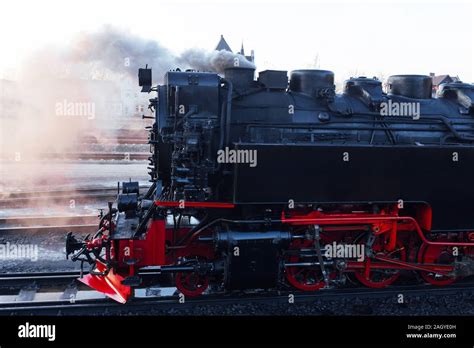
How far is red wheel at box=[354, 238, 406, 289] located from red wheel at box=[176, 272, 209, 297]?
2.35 meters

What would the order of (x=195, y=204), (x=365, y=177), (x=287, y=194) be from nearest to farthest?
(x=195, y=204), (x=287, y=194), (x=365, y=177)

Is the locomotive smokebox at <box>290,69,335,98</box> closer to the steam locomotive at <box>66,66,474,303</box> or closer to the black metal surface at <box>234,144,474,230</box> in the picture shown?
the steam locomotive at <box>66,66,474,303</box>

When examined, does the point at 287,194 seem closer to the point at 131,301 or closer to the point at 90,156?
the point at 131,301

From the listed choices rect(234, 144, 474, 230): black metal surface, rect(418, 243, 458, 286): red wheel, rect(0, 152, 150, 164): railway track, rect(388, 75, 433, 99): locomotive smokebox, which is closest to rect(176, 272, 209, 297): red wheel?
rect(234, 144, 474, 230): black metal surface

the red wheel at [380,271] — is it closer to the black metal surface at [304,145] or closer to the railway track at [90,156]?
the black metal surface at [304,145]

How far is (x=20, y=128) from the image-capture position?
59.5ft

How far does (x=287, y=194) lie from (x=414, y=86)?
3.22 meters

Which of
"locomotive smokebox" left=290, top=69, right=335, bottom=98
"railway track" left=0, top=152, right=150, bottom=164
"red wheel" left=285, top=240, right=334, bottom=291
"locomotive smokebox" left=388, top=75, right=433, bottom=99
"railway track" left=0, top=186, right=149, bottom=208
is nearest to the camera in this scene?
"red wheel" left=285, top=240, right=334, bottom=291

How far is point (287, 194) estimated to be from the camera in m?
6.37

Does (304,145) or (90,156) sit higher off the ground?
(304,145)

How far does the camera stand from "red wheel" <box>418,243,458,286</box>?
285 inches

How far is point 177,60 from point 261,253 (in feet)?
18.0

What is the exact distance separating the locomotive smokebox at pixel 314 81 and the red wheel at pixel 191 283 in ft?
10.7

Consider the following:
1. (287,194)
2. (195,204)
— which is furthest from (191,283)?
(287,194)
